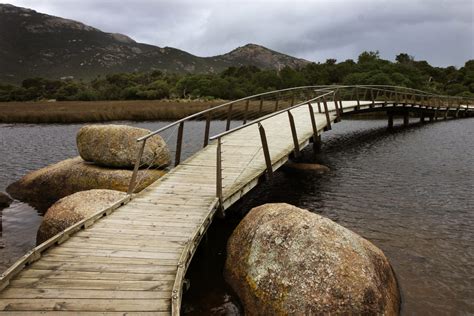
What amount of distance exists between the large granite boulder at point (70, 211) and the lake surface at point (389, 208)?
38.8 inches

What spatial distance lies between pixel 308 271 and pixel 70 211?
217 inches

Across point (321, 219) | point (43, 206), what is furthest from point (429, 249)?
point (43, 206)

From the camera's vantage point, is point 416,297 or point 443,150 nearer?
point 416,297

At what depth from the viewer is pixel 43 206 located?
12211 millimetres

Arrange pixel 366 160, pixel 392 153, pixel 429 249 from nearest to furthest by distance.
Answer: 1. pixel 429 249
2. pixel 366 160
3. pixel 392 153

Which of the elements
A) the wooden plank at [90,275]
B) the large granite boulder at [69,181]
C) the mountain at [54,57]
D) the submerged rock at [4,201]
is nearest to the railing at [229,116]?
the large granite boulder at [69,181]

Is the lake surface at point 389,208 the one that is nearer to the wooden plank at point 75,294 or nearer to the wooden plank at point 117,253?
the wooden plank at point 117,253

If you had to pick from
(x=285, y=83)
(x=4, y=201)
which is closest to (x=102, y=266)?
(x=4, y=201)

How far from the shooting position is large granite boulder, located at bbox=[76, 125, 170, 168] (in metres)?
13.0

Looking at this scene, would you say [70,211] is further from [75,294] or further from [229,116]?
[229,116]

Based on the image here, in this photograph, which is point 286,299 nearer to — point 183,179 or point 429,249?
point 429,249

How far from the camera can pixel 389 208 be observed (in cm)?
1128

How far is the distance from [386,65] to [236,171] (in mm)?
56730

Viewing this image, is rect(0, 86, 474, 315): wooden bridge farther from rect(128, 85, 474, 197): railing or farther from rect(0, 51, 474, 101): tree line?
rect(0, 51, 474, 101): tree line
